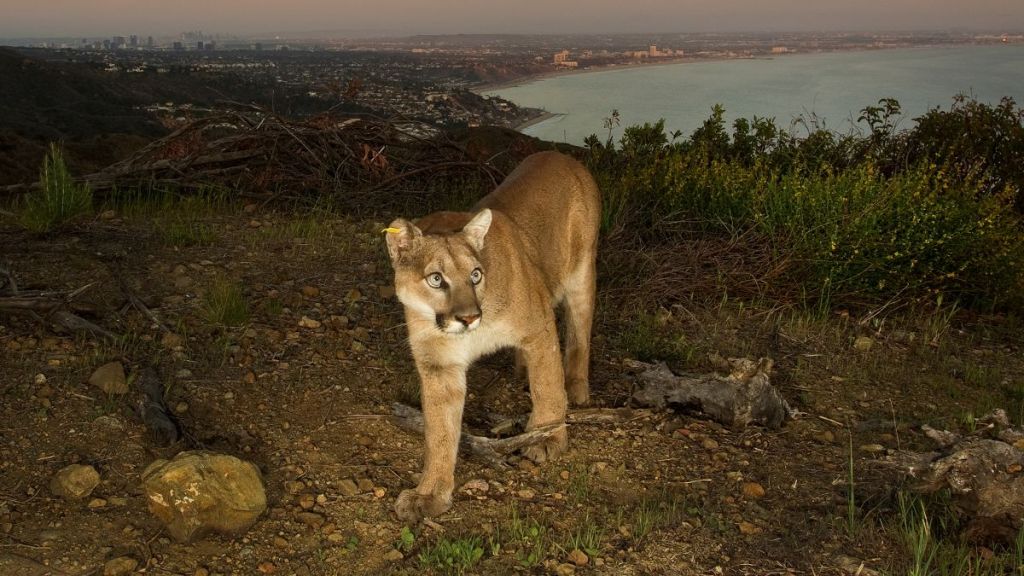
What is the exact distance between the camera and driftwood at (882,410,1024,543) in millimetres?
3643

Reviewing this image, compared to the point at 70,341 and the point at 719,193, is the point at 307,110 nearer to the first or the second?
the point at 719,193

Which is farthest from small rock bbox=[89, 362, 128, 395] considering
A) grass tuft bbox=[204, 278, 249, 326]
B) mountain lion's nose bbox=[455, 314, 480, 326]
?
mountain lion's nose bbox=[455, 314, 480, 326]

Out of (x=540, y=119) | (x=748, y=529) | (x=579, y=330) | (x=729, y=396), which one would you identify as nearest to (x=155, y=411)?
(x=579, y=330)

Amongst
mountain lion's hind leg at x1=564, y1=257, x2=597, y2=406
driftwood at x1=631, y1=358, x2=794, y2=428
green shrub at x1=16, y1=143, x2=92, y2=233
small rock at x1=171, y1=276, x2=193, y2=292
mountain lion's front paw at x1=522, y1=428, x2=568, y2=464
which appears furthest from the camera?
green shrub at x1=16, y1=143, x2=92, y2=233

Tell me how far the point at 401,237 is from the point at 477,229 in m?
0.39

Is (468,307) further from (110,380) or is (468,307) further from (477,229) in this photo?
(110,380)

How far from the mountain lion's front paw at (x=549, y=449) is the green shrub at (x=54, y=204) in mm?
4481

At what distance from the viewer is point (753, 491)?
412 cm

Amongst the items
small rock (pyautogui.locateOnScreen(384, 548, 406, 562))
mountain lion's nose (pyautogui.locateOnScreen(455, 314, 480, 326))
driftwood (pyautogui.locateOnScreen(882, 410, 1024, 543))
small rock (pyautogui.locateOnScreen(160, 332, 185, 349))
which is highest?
mountain lion's nose (pyautogui.locateOnScreen(455, 314, 480, 326))

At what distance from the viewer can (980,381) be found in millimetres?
5762

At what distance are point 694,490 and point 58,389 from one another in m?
3.44

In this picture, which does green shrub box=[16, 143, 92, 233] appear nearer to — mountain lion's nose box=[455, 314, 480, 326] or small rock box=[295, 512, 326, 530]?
small rock box=[295, 512, 326, 530]

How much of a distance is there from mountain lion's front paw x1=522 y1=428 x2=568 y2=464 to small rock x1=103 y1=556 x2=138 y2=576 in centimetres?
198

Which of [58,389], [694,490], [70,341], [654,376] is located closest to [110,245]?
[70,341]
